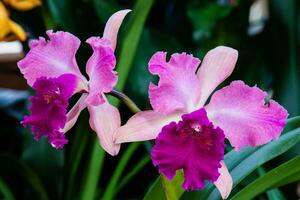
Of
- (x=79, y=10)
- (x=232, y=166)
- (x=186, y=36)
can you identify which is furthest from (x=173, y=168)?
(x=186, y=36)

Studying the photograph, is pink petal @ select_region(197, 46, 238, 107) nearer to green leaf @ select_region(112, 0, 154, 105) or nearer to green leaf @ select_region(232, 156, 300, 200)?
green leaf @ select_region(232, 156, 300, 200)

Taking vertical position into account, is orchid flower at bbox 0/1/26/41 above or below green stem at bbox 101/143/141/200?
above

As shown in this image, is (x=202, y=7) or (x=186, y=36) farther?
→ (x=186, y=36)

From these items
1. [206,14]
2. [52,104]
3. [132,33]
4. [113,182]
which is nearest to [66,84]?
[52,104]

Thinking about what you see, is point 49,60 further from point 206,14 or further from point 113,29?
point 206,14

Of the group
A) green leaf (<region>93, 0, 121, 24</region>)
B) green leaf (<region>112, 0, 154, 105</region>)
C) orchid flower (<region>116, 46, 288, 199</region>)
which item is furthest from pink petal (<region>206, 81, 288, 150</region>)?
green leaf (<region>93, 0, 121, 24</region>)

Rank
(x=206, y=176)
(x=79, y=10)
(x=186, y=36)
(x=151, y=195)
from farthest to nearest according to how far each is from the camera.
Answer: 1. (x=186, y=36)
2. (x=79, y=10)
3. (x=151, y=195)
4. (x=206, y=176)

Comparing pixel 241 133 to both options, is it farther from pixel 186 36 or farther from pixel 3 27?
pixel 186 36

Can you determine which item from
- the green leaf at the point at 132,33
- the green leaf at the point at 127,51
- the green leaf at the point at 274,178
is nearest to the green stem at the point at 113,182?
the green leaf at the point at 127,51
